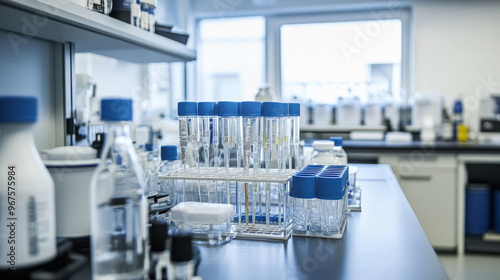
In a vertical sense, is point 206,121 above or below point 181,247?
above

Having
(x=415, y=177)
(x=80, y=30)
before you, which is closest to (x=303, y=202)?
(x=80, y=30)

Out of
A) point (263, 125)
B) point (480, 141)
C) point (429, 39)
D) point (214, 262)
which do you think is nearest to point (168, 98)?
point (429, 39)

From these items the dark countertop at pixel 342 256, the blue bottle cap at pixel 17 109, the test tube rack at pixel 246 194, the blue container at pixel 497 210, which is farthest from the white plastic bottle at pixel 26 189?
the blue container at pixel 497 210

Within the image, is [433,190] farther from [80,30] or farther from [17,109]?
[17,109]

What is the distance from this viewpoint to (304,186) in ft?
3.66

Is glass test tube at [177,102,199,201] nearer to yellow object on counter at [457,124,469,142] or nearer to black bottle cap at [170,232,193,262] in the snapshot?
black bottle cap at [170,232,193,262]

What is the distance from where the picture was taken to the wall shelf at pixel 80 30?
1.06 meters

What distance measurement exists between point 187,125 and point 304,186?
14.4 inches

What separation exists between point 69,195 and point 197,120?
408 mm

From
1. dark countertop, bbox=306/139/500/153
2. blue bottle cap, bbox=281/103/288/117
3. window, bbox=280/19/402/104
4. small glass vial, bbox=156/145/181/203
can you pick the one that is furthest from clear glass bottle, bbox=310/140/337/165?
window, bbox=280/19/402/104

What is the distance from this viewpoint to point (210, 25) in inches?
177

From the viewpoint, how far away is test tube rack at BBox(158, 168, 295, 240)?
1150mm

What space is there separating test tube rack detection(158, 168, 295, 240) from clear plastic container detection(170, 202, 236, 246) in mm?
55

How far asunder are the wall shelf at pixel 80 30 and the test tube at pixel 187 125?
324mm
